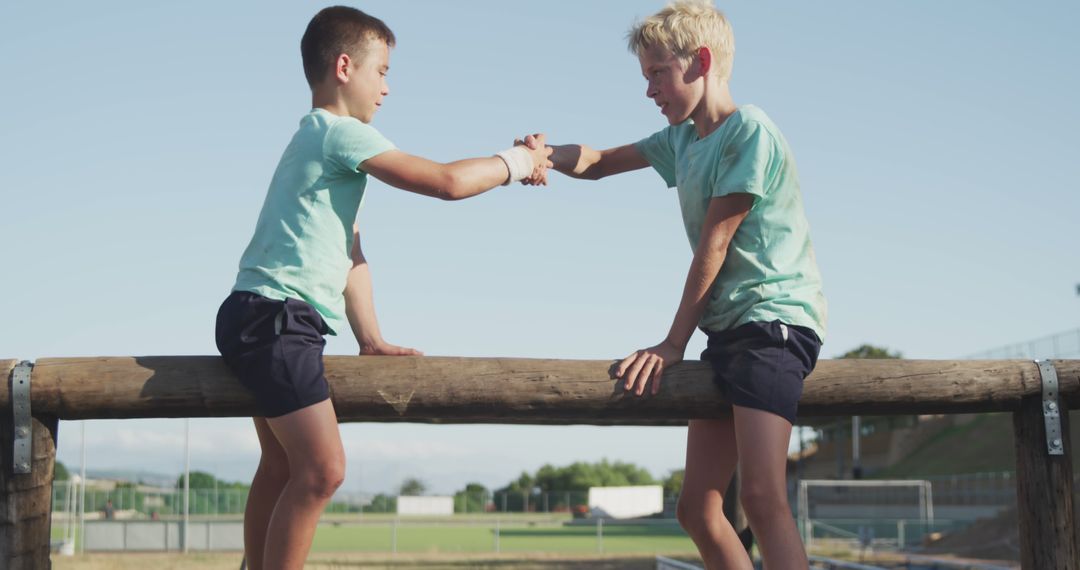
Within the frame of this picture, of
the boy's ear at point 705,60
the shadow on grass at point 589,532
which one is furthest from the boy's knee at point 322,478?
the shadow on grass at point 589,532

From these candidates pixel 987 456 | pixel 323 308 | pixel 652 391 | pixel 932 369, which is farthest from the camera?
pixel 987 456

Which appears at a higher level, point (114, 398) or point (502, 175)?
point (502, 175)

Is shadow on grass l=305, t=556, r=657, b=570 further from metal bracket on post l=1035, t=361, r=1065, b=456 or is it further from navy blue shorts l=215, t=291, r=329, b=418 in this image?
navy blue shorts l=215, t=291, r=329, b=418

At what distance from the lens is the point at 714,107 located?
12.0ft

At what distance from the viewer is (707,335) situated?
3.66 metres

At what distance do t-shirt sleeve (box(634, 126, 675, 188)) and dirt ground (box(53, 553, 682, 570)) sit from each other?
14671mm

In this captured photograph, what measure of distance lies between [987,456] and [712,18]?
2039 inches

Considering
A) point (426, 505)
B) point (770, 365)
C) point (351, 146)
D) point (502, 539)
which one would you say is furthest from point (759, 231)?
point (426, 505)

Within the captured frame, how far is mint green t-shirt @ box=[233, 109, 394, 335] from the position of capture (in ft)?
10.8

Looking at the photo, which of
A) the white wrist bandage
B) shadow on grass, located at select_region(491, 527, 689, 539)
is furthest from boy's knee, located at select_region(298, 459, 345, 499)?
shadow on grass, located at select_region(491, 527, 689, 539)

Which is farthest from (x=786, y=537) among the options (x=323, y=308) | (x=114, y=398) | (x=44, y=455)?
(x=44, y=455)

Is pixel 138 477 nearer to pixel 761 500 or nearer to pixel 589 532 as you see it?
pixel 589 532

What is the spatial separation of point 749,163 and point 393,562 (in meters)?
21.2

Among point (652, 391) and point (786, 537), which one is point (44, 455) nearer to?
point (652, 391)
